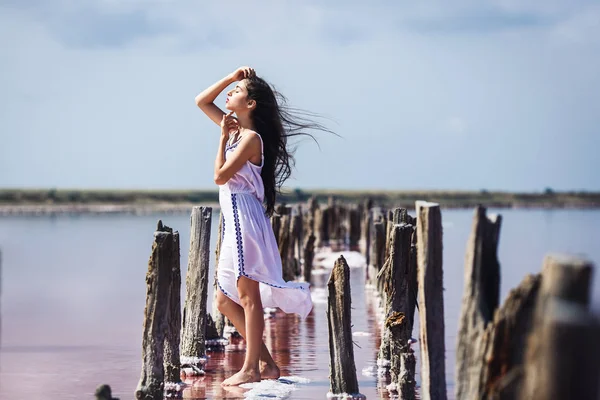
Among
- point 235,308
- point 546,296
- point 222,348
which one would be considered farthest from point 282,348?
point 546,296

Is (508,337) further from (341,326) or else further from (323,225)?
(323,225)

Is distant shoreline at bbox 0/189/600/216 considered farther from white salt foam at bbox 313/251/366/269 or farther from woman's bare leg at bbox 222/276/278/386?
woman's bare leg at bbox 222/276/278/386

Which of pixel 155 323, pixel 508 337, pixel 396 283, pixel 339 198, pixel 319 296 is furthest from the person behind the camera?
pixel 339 198

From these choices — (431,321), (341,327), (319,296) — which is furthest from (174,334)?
(319,296)

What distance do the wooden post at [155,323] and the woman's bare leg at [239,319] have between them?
2.59 feet

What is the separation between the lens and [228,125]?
7914mm

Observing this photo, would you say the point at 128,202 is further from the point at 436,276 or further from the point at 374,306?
the point at 436,276

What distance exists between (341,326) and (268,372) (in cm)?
100

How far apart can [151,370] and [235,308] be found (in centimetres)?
105

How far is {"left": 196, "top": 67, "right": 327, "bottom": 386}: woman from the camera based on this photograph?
25.6 ft

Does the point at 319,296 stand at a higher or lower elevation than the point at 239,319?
lower

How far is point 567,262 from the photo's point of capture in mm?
4168

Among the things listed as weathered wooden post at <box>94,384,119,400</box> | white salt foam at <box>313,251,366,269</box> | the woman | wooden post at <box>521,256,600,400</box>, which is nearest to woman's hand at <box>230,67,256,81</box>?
the woman

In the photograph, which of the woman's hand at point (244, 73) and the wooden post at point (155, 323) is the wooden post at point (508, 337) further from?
the woman's hand at point (244, 73)
